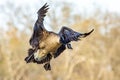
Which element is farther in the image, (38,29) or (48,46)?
(38,29)

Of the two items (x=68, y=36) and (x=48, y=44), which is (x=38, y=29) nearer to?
(x=48, y=44)

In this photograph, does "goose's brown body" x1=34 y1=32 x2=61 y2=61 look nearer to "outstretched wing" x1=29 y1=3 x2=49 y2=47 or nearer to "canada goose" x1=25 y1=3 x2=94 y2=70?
"canada goose" x1=25 y1=3 x2=94 y2=70

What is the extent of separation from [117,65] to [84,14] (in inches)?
193

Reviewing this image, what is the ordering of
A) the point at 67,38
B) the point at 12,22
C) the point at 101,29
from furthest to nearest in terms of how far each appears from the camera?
the point at 101,29 → the point at 12,22 → the point at 67,38

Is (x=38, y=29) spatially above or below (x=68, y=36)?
above

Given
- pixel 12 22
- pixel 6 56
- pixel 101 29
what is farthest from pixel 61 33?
pixel 101 29

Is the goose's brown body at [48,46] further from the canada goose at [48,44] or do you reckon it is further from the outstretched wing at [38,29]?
the outstretched wing at [38,29]

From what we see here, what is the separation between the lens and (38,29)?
498 cm

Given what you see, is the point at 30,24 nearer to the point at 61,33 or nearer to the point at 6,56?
the point at 6,56

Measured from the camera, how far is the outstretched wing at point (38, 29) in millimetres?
4902

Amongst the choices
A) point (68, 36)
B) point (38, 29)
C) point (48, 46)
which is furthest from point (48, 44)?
point (38, 29)

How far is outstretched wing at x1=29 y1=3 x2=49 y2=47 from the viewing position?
193 inches

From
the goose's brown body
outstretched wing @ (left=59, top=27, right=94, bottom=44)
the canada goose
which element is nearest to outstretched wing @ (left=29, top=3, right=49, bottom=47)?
the canada goose

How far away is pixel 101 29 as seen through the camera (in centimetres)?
3919
